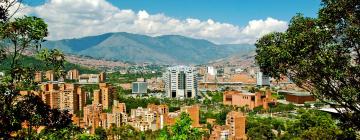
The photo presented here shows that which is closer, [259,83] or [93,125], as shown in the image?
[93,125]

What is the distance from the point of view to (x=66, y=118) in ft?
13.3

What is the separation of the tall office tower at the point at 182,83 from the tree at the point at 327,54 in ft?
141

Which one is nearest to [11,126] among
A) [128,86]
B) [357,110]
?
[357,110]

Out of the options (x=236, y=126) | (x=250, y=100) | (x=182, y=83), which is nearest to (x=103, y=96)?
(x=250, y=100)

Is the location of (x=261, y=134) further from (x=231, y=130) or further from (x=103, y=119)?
(x=103, y=119)

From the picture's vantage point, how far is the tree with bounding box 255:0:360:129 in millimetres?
4199

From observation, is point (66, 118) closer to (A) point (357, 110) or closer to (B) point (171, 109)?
(A) point (357, 110)

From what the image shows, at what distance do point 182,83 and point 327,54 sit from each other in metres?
43.8

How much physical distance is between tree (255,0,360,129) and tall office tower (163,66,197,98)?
43106 mm

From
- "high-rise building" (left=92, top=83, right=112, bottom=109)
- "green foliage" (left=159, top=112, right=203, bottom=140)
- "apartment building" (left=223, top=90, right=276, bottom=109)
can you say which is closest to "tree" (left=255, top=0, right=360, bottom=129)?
"green foliage" (left=159, top=112, right=203, bottom=140)

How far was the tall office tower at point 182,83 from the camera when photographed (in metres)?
48.1

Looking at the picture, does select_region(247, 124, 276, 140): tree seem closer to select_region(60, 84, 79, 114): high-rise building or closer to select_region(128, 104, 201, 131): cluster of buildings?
select_region(128, 104, 201, 131): cluster of buildings

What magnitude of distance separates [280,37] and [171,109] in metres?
30.2

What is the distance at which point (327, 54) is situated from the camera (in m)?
4.27
